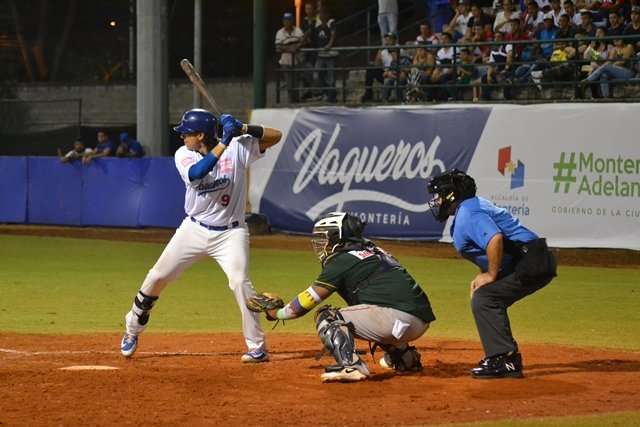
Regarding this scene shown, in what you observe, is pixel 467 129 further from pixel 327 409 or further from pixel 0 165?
pixel 327 409

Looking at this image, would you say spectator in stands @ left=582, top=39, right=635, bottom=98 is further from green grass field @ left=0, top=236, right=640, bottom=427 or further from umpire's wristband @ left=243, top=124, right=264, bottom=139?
umpire's wristband @ left=243, top=124, right=264, bottom=139

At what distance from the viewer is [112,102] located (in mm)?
36531

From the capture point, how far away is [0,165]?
30203 millimetres

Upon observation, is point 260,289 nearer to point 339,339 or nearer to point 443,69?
point 339,339

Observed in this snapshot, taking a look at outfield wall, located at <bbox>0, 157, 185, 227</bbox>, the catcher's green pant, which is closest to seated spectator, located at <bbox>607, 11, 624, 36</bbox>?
outfield wall, located at <bbox>0, 157, 185, 227</bbox>

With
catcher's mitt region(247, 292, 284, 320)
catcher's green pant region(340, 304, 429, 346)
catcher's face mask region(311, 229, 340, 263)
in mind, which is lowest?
catcher's green pant region(340, 304, 429, 346)

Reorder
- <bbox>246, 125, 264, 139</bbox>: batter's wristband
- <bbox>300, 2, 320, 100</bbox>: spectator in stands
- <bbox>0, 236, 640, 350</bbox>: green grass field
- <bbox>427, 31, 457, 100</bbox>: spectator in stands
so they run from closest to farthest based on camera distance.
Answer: <bbox>246, 125, 264, 139</bbox>: batter's wristband, <bbox>0, 236, 640, 350</bbox>: green grass field, <bbox>427, 31, 457, 100</bbox>: spectator in stands, <bbox>300, 2, 320, 100</bbox>: spectator in stands

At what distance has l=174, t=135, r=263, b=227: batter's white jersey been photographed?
392 inches

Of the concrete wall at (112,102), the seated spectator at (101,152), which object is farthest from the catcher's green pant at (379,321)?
the concrete wall at (112,102)

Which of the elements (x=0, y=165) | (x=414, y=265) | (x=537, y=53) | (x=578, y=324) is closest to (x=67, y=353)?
(x=578, y=324)

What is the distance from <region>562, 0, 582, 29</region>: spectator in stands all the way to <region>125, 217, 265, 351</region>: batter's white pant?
1465cm

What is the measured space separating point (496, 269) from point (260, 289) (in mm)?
8096

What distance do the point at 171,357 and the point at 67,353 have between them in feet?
3.24

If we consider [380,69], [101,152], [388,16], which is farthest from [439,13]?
[101,152]
